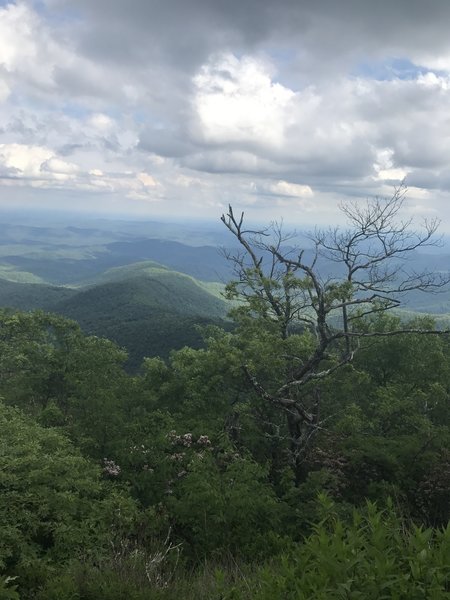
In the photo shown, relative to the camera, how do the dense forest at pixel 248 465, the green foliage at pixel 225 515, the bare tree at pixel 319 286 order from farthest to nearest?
the bare tree at pixel 319 286
the green foliage at pixel 225 515
the dense forest at pixel 248 465

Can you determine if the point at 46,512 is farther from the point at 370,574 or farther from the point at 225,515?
the point at 370,574

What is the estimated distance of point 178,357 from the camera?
26.4 m

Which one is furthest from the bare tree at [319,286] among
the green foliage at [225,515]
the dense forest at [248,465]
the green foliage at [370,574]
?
the green foliage at [370,574]

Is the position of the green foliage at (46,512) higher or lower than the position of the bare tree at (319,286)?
lower

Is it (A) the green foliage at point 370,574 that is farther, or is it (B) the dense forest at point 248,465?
(B) the dense forest at point 248,465

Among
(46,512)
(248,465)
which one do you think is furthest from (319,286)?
(46,512)

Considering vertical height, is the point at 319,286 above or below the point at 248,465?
above

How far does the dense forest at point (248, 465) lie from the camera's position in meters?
5.78

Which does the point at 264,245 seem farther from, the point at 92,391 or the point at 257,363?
the point at 92,391

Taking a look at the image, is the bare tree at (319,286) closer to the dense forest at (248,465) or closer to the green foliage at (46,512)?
the dense forest at (248,465)

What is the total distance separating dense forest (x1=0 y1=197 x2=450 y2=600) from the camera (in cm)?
578

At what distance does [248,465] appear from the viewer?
47.7 feet

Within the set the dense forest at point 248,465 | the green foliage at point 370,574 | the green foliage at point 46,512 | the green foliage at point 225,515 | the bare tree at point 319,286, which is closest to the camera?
the green foliage at point 370,574

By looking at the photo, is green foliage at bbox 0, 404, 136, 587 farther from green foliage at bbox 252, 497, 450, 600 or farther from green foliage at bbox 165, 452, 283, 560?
green foliage at bbox 252, 497, 450, 600
